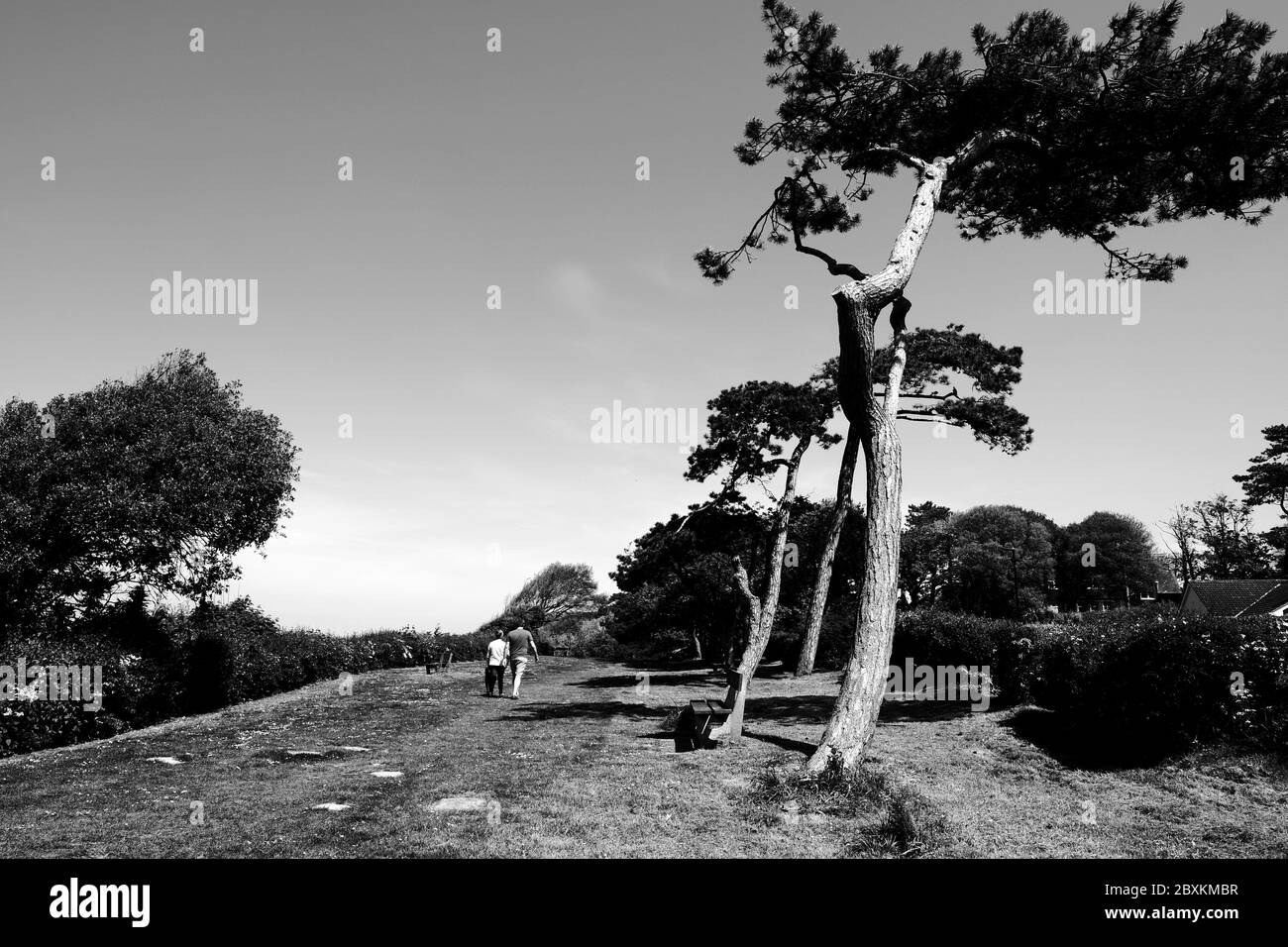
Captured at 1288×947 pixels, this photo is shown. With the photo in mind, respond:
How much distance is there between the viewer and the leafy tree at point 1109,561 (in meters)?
74.5

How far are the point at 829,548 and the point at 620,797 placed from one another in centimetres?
1733

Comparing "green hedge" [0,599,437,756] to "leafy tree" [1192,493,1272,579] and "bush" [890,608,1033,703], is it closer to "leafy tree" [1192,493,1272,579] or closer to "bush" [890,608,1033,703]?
"bush" [890,608,1033,703]

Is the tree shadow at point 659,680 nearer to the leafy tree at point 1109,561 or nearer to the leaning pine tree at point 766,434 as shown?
the leaning pine tree at point 766,434

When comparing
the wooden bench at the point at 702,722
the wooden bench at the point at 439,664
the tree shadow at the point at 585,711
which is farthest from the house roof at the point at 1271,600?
the wooden bench at the point at 439,664

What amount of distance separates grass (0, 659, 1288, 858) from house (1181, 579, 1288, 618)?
38651 mm

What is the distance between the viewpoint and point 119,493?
582 inches

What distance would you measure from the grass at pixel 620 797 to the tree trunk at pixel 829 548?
34.2 ft

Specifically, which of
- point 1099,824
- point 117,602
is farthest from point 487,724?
point 1099,824

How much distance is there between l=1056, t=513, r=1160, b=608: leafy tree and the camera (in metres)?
74.5

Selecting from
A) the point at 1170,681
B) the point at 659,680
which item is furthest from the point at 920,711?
the point at 659,680

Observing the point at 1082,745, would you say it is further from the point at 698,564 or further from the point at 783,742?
the point at 698,564

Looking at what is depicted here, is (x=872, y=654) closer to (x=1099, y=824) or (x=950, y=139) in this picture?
(x=1099, y=824)

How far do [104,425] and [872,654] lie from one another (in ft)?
56.4
